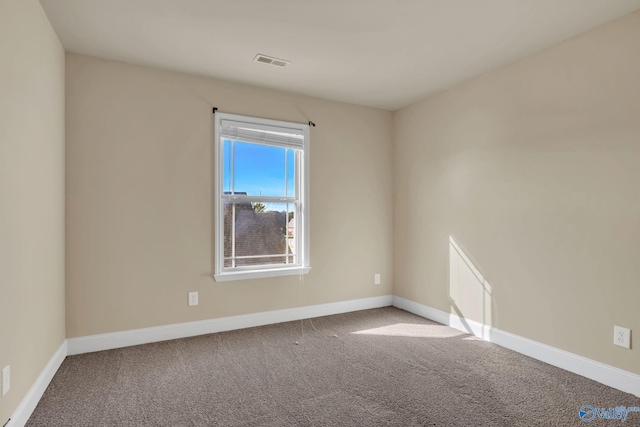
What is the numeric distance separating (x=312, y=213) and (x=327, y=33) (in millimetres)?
1923

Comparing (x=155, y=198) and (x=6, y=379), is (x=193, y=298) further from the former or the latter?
(x=6, y=379)

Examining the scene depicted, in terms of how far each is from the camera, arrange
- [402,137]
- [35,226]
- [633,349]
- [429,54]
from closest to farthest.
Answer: [35,226]
[633,349]
[429,54]
[402,137]

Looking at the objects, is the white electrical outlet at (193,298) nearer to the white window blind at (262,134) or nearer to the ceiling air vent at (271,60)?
the white window blind at (262,134)

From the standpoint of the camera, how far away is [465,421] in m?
2.00

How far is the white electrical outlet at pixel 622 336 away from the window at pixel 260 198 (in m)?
2.63

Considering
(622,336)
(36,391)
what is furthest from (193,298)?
(622,336)

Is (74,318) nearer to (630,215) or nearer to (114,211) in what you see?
(114,211)

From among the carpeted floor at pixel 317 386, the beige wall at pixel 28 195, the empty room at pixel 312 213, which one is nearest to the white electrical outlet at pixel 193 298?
the empty room at pixel 312 213

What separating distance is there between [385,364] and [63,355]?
2.54 meters

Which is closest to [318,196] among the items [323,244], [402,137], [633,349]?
[323,244]

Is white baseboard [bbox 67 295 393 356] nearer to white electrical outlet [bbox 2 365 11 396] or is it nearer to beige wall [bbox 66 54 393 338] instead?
beige wall [bbox 66 54 393 338]

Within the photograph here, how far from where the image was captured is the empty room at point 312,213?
2158mm

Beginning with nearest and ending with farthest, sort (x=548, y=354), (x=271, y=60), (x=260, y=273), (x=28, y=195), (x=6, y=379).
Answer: (x=6, y=379), (x=28, y=195), (x=548, y=354), (x=271, y=60), (x=260, y=273)

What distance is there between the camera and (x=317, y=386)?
240cm
